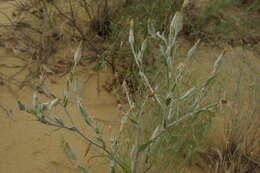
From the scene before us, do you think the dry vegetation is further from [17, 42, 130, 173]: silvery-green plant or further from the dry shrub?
[17, 42, 130, 173]: silvery-green plant

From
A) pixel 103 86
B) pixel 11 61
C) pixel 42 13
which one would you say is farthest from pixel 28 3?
pixel 103 86

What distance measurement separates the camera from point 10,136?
89.7 inches

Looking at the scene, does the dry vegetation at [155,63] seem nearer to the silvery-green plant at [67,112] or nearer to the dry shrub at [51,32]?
the dry shrub at [51,32]

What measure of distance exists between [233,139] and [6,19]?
216cm

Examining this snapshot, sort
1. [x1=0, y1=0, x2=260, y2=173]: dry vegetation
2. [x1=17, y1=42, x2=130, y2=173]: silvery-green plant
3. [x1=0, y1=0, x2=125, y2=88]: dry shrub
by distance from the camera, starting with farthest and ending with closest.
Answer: [x1=0, y1=0, x2=125, y2=88]: dry shrub, [x1=0, y1=0, x2=260, y2=173]: dry vegetation, [x1=17, y1=42, x2=130, y2=173]: silvery-green plant

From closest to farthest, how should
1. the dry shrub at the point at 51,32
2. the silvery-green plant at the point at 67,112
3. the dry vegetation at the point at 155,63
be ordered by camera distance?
the silvery-green plant at the point at 67,112 → the dry vegetation at the point at 155,63 → the dry shrub at the point at 51,32

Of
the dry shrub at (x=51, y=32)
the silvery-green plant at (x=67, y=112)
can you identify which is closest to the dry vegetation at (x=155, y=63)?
the dry shrub at (x=51, y=32)

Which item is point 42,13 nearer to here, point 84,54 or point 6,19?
point 6,19

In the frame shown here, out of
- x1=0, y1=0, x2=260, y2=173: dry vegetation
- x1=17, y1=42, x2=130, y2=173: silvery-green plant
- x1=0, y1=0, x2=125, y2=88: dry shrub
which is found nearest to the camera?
x1=17, y1=42, x2=130, y2=173: silvery-green plant

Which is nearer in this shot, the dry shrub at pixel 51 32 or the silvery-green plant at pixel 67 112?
the silvery-green plant at pixel 67 112

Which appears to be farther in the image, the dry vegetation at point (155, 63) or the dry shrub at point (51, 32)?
the dry shrub at point (51, 32)

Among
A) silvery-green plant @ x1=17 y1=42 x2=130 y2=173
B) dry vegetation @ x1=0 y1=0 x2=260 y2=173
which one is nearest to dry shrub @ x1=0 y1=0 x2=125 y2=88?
dry vegetation @ x1=0 y1=0 x2=260 y2=173

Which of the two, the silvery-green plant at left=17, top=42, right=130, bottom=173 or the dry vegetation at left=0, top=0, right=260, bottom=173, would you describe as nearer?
the silvery-green plant at left=17, top=42, right=130, bottom=173

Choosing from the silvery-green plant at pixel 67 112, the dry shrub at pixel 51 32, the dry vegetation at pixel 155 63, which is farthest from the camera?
the dry shrub at pixel 51 32
